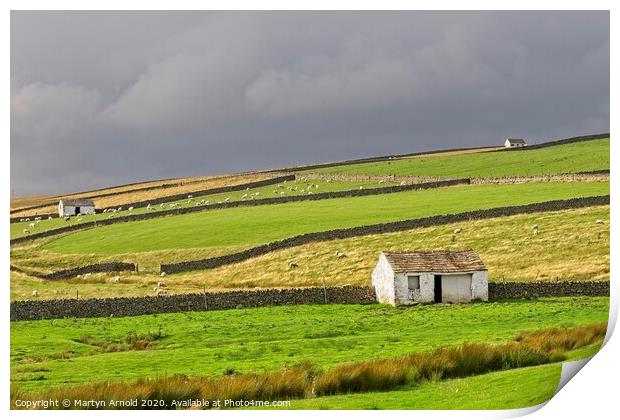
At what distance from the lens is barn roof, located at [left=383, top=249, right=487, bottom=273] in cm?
3159

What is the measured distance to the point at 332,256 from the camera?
4259cm

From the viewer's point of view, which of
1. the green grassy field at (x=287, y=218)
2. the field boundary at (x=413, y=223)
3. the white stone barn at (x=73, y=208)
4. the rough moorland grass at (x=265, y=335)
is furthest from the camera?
the white stone barn at (x=73, y=208)

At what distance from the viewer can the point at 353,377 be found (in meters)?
17.2

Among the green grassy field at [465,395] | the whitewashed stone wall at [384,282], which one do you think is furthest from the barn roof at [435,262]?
the green grassy field at [465,395]

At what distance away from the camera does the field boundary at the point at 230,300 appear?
30.1 m

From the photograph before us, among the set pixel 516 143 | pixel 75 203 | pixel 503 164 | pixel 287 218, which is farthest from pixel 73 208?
pixel 516 143

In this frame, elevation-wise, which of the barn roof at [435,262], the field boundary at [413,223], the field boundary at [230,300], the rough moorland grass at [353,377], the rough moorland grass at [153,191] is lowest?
the rough moorland grass at [353,377]

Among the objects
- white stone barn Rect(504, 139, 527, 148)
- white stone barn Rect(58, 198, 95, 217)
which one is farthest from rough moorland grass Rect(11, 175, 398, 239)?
white stone barn Rect(504, 139, 527, 148)

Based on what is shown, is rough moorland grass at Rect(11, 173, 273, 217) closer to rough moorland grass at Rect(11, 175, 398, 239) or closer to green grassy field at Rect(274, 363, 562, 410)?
rough moorland grass at Rect(11, 175, 398, 239)

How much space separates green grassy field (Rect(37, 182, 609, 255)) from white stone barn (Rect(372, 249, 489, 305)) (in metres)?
Answer: 17.1

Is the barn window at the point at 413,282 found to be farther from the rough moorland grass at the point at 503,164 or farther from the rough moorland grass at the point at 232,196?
the rough moorland grass at the point at 232,196

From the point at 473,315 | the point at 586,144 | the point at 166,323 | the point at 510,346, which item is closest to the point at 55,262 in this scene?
the point at 166,323

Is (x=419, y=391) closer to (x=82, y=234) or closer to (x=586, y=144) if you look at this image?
(x=82, y=234)

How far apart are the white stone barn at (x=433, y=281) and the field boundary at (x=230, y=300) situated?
0.77 meters
